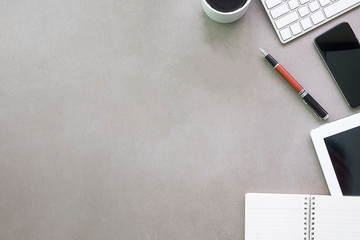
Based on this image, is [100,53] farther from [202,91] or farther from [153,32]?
[202,91]

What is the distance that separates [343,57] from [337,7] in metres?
0.10

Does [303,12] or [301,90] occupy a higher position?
[303,12]

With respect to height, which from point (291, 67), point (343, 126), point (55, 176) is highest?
point (291, 67)

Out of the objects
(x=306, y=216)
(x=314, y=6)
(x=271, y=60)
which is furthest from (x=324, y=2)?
(x=306, y=216)

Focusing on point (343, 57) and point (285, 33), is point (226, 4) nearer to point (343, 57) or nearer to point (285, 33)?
point (285, 33)

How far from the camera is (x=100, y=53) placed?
2.69 feet

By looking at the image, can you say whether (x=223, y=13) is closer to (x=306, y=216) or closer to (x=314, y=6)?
(x=314, y=6)

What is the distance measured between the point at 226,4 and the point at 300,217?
1.39 ft

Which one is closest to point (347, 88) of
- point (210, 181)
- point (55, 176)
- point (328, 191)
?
point (328, 191)

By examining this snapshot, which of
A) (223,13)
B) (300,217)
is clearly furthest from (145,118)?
(300,217)

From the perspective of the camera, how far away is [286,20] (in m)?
0.79

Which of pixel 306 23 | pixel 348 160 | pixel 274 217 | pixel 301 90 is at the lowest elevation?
pixel 274 217

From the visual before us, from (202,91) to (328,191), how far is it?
0.31m

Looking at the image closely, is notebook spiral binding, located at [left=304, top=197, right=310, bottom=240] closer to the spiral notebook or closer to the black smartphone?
the spiral notebook
